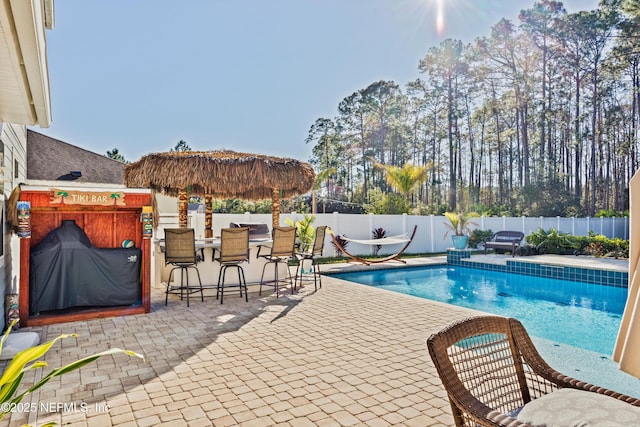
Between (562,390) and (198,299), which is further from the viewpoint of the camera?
(198,299)

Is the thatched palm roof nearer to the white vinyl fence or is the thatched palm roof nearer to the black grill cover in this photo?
the black grill cover

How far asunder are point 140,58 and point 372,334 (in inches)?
616

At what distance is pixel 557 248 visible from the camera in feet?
42.1

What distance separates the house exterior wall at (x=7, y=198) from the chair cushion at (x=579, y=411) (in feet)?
15.4

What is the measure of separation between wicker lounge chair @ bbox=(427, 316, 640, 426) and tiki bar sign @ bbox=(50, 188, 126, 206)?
4632 millimetres

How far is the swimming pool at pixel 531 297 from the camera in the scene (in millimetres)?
5387

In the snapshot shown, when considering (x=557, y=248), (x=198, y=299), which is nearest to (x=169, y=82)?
(x=198, y=299)

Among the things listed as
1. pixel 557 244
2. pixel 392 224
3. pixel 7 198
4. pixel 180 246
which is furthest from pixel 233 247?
pixel 557 244

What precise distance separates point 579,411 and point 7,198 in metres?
5.71

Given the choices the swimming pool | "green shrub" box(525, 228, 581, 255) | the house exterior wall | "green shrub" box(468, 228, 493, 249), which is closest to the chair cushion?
the swimming pool

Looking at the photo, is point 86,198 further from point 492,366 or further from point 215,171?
point 492,366

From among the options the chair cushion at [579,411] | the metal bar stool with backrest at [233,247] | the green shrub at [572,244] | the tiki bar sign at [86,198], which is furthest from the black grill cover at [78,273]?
the green shrub at [572,244]

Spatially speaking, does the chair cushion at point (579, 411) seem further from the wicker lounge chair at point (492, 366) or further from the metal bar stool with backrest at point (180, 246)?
the metal bar stool with backrest at point (180, 246)

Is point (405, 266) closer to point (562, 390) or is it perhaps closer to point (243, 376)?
point (243, 376)
